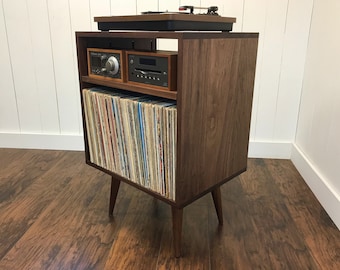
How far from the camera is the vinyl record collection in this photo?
1019mm

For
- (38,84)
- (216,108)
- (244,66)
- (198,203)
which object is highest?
(244,66)

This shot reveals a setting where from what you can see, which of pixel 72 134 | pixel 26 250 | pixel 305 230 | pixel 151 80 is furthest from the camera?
pixel 72 134

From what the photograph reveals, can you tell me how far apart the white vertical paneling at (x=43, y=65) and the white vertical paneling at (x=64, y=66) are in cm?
3

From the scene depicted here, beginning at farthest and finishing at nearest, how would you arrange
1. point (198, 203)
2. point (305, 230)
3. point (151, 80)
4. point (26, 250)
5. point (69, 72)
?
point (69, 72) → point (198, 203) → point (305, 230) → point (26, 250) → point (151, 80)

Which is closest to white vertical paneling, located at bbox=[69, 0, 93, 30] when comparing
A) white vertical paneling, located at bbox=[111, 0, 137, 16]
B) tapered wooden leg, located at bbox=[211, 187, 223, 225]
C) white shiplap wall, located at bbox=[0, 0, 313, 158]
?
white shiplap wall, located at bbox=[0, 0, 313, 158]

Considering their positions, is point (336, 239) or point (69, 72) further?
point (69, 72)

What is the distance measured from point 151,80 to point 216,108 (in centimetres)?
23

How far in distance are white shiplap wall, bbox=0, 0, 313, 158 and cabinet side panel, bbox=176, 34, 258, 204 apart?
0.85 metres

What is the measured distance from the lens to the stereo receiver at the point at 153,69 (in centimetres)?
95

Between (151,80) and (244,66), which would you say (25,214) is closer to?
(151,80)

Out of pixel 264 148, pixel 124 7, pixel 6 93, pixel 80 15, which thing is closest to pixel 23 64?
pixel 6 93

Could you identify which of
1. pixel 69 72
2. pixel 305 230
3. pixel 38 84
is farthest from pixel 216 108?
pixel 38 84

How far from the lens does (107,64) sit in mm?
1103

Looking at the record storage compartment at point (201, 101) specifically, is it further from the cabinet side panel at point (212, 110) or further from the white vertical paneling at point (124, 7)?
the white vertical paneling at point (124, 7)
